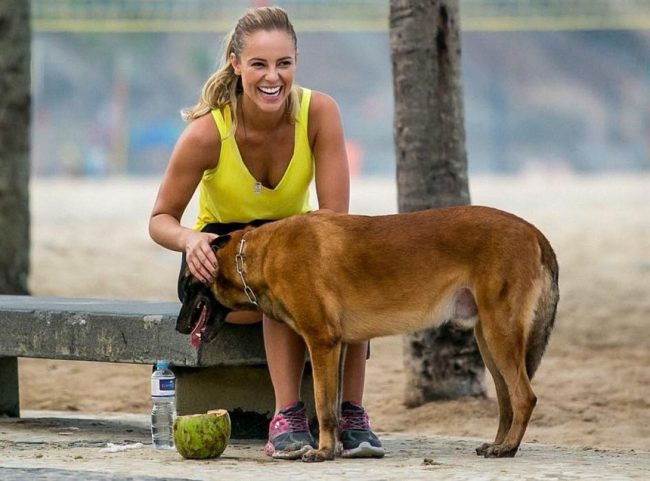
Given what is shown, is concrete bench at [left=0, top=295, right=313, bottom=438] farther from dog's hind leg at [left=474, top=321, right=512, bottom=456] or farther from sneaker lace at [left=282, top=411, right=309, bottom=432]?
dog's hind leg at [left=474, top=321, right=512, bottom=456]

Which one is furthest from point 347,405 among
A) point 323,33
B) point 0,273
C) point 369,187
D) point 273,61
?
point 323,33

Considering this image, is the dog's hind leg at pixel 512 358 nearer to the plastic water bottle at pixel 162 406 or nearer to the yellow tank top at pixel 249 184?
the yellow tank top at pixel 249 184

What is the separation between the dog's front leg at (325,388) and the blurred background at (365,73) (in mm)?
31539

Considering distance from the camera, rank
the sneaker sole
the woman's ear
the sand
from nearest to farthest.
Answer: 1. the sneaker sole
2. the woman's ear
3. the sand

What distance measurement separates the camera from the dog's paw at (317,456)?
5.08m

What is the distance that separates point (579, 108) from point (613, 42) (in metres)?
2.50

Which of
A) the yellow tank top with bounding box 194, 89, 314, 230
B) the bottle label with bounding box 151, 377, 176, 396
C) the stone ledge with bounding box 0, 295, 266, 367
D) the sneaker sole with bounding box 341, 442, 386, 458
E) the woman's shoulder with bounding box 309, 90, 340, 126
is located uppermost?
the woman's shoulder with bounding box 309, 90, 340, 126

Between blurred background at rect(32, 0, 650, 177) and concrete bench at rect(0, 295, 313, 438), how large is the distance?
30.7 metres

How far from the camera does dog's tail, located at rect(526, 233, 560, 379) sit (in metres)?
5.12

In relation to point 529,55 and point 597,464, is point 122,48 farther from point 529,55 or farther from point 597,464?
point 597,464

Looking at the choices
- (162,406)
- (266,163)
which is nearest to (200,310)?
(162,406)

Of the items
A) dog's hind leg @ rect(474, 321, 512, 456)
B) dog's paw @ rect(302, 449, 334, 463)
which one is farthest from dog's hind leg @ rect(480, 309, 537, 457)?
dog's paw @ rect(302, 449, 334, 463)

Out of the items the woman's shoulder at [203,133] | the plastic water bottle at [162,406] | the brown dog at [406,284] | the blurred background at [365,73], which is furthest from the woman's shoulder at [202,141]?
the blurred background at [365,73]

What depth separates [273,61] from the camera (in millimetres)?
5398
